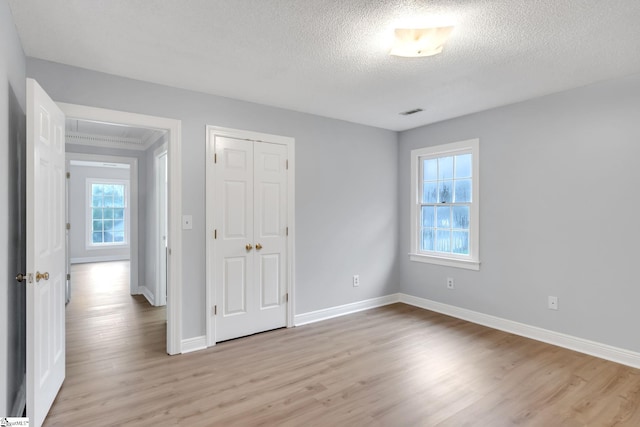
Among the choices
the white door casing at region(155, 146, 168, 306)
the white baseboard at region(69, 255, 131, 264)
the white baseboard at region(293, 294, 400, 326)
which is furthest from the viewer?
the white baseboard at region(69, 255, 131, 264)

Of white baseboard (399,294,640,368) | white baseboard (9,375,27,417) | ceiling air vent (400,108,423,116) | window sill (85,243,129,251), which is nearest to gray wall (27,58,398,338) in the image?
ceiling air vent (400,108,423,116)

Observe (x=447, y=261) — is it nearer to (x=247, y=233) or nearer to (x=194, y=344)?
(x=247, y=233)

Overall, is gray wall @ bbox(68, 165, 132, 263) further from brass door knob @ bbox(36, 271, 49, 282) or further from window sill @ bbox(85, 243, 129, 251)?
brass door knob @ bbox(36, 271, 49, 282)

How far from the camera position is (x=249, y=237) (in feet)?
12.0

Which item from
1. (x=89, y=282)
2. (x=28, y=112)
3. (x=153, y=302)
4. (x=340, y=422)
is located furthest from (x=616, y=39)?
(x=89, y=282)

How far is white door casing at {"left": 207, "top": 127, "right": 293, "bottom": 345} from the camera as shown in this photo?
11.3 ft

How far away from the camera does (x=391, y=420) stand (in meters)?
2.17

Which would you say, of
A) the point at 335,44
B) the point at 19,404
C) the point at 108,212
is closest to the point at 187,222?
the point at 19,404

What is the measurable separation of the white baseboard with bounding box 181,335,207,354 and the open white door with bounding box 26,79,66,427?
92 cm

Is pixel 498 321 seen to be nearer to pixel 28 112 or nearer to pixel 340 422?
pixel 340 422

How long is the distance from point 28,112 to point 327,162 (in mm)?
2902

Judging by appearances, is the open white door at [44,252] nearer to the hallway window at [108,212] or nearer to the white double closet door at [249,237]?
the white double closet door at [249,237]

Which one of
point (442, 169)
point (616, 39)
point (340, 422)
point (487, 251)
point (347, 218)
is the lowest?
point (340, 422)

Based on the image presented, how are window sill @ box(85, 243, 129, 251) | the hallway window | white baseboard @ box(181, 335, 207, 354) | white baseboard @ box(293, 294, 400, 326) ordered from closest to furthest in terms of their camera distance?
white baseboard @ box(181, 335, 207, 354) → white baseboard @ box(293, 294, 400, 326) → window sill @ box(85, 243, 129, 251) → the hallway window
